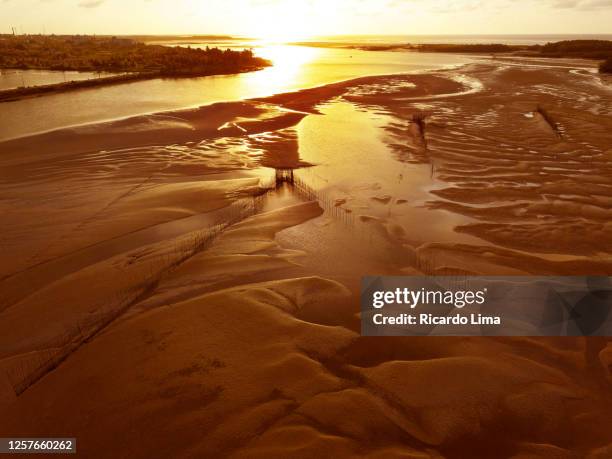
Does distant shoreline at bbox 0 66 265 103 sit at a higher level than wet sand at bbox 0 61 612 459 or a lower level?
higher

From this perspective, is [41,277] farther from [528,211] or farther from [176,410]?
[528,211]

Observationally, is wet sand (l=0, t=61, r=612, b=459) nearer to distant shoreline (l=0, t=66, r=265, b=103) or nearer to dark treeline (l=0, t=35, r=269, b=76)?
distant shoreline (l=0, t=66, r=265, b=103)

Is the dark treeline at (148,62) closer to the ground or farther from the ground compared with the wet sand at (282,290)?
farther from the ground

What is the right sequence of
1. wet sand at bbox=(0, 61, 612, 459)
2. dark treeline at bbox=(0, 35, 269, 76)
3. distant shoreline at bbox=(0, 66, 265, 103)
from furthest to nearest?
dark treeline at bbox=(0, 35, 269, 76) < distant shoreline at bbox=(0, 66, 265, 103) < wet sand at bbox=(0, 61, 612, 459)

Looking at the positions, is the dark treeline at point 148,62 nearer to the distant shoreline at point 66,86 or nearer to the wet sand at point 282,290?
the distant shoreline at point 66,86

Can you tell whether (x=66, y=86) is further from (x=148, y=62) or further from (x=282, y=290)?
(x=282, y=290)

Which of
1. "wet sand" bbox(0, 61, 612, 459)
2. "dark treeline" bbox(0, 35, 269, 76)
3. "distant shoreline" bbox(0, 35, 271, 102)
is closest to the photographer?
"wet sand" bbox(0, 61, 612, 459)

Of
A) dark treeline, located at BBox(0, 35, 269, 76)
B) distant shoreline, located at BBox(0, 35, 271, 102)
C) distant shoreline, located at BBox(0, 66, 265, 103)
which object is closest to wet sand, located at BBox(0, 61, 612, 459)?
distant shoreline, located at BBox(0, 66, 265, 103)

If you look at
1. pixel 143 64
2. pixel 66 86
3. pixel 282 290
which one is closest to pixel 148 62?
pixel 143 64

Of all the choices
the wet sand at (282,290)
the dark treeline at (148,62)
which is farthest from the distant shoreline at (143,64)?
the wet sand at (282,290)
